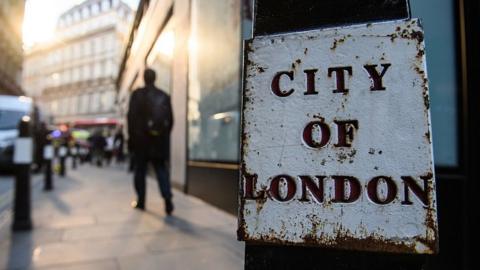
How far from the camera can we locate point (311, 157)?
1141 millimetres

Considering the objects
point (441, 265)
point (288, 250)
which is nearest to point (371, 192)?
point (288, 250)

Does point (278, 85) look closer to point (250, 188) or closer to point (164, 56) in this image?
point (250, 188)

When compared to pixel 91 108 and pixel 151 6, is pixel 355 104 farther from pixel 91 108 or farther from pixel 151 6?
pixel 91 108

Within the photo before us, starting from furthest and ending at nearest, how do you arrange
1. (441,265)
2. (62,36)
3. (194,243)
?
(62,36) → (194,243) → (441,265)

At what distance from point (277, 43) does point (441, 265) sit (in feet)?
6.28

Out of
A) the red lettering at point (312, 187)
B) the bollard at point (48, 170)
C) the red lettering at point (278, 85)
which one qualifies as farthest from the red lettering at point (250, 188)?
the bollard at point (48, 170)

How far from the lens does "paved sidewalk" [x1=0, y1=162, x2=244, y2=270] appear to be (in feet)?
9.40

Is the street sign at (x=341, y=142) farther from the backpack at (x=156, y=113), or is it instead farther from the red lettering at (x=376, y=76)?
the backpack at (x=156, y=113)

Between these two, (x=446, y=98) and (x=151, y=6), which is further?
(x=151, y=6)

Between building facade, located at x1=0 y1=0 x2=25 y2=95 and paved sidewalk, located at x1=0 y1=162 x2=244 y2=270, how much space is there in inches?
1178

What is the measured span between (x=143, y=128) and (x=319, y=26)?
3898 millimetres

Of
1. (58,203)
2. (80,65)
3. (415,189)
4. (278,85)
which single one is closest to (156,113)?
(58,203)

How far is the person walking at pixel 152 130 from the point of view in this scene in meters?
4.82

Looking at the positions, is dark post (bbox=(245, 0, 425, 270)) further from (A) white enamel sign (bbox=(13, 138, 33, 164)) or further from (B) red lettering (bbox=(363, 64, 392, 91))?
(A) white enamel sign (bbox=(13, 138, 33, 164))
